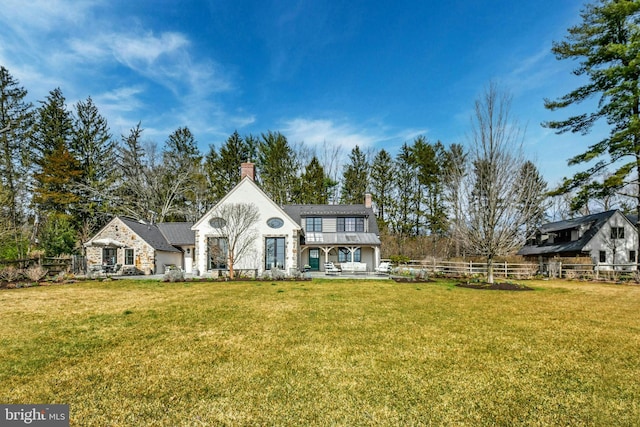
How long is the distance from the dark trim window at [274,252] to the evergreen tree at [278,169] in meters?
14.5

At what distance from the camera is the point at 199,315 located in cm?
776

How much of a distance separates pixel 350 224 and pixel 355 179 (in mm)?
11763

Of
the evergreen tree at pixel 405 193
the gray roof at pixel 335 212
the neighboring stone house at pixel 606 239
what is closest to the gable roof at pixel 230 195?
the gray roof at pixel 335 212

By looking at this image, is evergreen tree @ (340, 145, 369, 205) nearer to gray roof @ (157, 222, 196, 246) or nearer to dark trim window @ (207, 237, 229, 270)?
gray roof @ (157, 222, 196, 246)

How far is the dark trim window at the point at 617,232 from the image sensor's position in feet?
85.0

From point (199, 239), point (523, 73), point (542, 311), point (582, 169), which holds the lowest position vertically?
point (542, 311)

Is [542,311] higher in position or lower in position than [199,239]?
lower

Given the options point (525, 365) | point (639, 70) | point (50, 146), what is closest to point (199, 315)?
point (525, 365)

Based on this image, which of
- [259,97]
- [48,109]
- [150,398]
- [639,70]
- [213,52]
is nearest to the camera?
[150,398]

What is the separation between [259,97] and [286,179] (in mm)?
13155

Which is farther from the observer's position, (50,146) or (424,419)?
(50,146)

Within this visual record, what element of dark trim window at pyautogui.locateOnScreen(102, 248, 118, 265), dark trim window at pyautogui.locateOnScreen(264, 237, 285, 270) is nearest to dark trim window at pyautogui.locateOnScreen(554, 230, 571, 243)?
dark trim window at pyautogui.locateOnScreen(264, 237, 285, 270)

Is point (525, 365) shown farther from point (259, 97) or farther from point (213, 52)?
point (259, 97)

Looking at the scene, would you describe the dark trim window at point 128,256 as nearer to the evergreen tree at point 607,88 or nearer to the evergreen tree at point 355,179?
the evergreen tree at point 355,179
